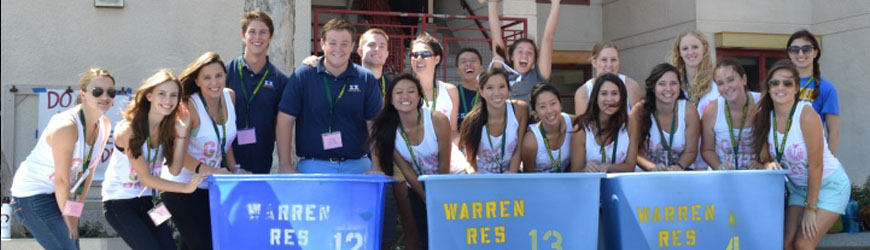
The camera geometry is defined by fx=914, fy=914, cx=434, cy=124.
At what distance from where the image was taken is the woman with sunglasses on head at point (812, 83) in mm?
5793

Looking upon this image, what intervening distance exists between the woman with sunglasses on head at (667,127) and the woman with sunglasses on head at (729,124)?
3.3 inches

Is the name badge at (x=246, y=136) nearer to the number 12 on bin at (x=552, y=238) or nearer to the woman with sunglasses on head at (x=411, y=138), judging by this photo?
the woman with sunglasses on head at (x=411, y=138)

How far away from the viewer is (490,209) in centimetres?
432

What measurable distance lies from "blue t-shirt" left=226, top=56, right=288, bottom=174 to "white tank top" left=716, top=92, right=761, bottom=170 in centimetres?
262

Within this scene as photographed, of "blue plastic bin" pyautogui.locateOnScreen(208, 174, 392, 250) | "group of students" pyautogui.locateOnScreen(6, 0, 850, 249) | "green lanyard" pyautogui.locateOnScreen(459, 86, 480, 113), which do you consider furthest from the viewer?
"green lanyard" pyautogui.locateOnScreen(459, 86, 480, 113)

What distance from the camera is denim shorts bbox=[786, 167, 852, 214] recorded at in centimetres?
505

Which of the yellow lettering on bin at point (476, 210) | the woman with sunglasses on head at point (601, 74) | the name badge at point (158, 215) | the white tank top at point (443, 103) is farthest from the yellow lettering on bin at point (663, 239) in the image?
the name badge at point (158, 215)

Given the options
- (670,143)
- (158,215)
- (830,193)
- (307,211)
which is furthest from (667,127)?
(158,215)

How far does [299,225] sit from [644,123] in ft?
7.52

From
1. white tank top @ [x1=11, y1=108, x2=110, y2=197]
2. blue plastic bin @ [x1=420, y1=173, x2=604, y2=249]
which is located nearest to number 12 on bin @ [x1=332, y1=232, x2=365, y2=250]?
blue plastic bin @ [x1=420, y1=173, x2=604, y2=249]

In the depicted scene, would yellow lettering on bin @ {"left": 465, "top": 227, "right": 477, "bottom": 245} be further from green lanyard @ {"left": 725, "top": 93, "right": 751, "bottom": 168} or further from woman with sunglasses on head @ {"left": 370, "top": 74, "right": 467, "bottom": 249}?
green lanyard @ {"left": 725, "top": 93, "right": 751, "bottom": 168}

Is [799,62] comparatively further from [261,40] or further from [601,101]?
[261,40]

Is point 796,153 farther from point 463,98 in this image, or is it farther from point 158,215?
point 158,215

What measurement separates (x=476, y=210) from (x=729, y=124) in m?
1.93
